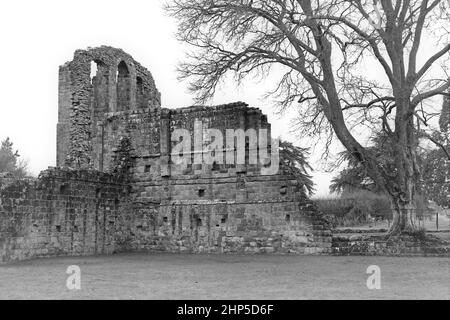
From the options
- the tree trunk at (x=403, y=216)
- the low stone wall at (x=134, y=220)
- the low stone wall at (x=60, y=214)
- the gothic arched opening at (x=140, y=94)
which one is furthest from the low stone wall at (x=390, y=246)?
the gothic arched opening at (x=140, y=94)

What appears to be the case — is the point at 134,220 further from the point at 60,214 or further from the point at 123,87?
the point at 123,87

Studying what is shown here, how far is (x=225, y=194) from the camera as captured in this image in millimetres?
20609

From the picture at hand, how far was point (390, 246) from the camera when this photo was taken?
1825 centimetres

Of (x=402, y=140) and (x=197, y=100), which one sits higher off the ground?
(x=197, y=100)

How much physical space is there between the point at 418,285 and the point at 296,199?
29.2 ft

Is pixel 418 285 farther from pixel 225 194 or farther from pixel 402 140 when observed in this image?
pixel 225 194

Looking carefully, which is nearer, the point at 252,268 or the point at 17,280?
the point at 17,280

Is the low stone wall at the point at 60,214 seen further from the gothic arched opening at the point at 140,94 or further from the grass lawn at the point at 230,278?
the gothic arched opening at the point at 140,94

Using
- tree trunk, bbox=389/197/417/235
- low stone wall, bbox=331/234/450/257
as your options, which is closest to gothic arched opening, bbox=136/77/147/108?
low stone wall, bbox=331/234/450/257

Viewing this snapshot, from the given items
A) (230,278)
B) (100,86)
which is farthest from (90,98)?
(230,278)

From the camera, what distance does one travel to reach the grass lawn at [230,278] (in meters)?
9.84

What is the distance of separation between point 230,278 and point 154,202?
9.75 metres
